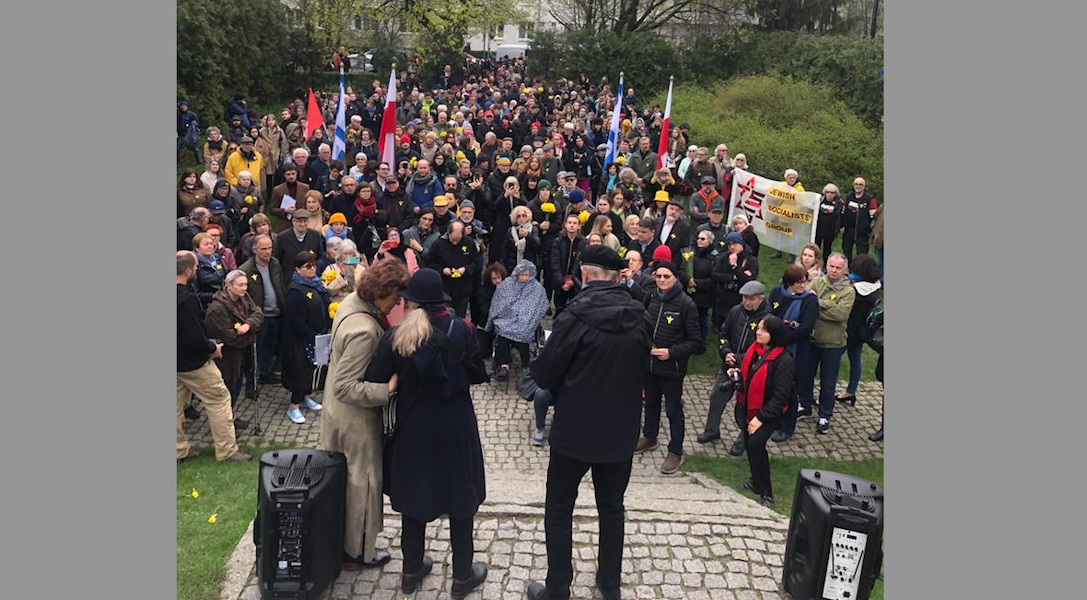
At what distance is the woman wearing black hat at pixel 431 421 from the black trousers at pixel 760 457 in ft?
8.79

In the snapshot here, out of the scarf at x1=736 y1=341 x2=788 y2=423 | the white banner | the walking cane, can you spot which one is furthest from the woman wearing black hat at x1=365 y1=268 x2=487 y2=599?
the white banner

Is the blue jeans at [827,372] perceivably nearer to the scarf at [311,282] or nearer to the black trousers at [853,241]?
the scarf at [311,282]

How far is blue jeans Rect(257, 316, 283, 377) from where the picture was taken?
27.2 feet

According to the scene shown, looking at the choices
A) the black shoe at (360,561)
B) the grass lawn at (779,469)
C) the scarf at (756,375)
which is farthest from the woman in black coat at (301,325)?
the scarf at (756,375)

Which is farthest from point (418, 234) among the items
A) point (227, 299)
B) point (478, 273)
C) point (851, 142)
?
point (851, 142)

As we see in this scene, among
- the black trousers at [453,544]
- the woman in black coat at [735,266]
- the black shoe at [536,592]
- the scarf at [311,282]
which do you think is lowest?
the black shoe at [536,592]

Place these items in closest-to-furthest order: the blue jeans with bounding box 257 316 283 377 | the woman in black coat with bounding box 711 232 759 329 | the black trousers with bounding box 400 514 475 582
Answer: the black trousers with bounding box 400 514 475 582, the blue jeans with bounding box 257 316 283 377, the woman in black coat with bounding box 711 232 759 329

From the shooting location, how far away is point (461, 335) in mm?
4398

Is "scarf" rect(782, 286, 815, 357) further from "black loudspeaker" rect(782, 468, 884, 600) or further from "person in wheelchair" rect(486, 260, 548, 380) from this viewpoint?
"black loudspeaker" rect(782, 468, 884, 600)

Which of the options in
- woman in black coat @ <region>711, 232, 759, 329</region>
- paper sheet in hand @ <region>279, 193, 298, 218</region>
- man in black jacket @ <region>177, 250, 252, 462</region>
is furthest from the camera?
paper sheet in hand @ <region>279, 193, 298, 218</region>

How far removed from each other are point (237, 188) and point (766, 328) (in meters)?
7.52

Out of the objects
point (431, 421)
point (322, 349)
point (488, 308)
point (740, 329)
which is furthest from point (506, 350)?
point (431, 421)

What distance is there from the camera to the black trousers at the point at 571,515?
4.60 meters

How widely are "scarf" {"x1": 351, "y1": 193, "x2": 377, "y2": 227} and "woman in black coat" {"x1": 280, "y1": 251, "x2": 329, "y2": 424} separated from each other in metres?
2.79
